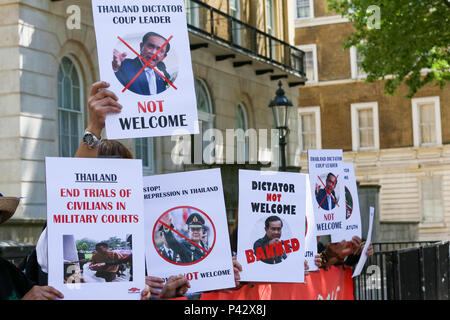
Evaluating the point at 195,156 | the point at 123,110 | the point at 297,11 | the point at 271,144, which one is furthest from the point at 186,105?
the point at 297,11

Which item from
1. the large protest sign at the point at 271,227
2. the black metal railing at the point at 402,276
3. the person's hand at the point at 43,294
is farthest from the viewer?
the black metal railing at the point at 402,276

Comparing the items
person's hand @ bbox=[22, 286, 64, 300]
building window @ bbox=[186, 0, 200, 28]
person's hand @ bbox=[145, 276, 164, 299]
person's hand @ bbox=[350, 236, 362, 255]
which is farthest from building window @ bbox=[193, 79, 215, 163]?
person's hand @ bbox=[22, 286, 64, 300]

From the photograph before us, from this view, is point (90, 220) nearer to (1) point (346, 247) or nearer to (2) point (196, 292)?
(2) point (196, 292)

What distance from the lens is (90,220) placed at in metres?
4.07

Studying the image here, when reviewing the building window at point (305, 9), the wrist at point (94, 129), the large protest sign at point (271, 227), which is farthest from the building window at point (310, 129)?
the wrist at point (94, 129)

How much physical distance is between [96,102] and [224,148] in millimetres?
21150

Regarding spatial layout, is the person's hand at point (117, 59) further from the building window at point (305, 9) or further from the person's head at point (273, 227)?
the building window at point (305, 9)

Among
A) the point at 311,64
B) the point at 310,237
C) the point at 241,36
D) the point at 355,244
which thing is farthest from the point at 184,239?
the point at 311,64

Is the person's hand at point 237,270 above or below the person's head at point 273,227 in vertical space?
below

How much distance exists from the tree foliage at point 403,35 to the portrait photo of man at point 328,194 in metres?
16.1

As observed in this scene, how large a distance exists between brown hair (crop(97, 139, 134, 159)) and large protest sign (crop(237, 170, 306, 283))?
1049 mm

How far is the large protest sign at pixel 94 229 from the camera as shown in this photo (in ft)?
13.0

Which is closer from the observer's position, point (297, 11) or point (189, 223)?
point (189, 223)

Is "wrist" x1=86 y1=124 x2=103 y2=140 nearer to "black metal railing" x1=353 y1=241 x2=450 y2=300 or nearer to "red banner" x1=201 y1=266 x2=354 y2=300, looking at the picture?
"red banner" x1=201 y1=266 x2=354 y2=300
